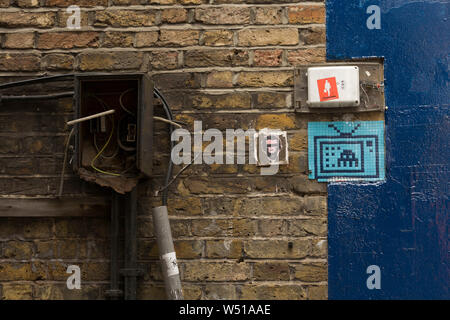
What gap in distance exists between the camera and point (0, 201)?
2438mm

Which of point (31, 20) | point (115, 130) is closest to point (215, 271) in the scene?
point (115, 130)

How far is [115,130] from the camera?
2.38m

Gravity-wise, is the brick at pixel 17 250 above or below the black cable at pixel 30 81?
below

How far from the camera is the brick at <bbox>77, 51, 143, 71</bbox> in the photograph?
251 cm

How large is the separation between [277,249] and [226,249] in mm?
222

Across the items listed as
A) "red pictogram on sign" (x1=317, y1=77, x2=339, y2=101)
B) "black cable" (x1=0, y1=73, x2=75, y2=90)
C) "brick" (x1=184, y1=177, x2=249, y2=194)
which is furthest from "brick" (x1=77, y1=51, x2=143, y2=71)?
"red pictogram on sign" (x1=317, y1=77, x2=339, y2=101)

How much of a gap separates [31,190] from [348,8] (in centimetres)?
165

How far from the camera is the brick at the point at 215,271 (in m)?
2.37

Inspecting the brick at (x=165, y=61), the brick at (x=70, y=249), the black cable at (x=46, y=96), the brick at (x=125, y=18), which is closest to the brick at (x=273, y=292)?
the brick at (x=70, y=249)

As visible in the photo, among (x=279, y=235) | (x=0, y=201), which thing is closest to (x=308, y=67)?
(x=279, y=235)

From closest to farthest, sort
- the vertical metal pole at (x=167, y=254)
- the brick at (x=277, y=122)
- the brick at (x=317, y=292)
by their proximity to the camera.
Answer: the vertical metal pole at (x=167, y=254)
the brick at (x=317, y=292)
the brick at (x=277, y=122)

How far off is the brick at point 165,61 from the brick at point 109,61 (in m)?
0.07

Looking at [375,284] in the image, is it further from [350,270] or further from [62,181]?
[62,181]

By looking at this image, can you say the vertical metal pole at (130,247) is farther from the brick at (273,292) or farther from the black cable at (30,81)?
the black cable at (30,81)
